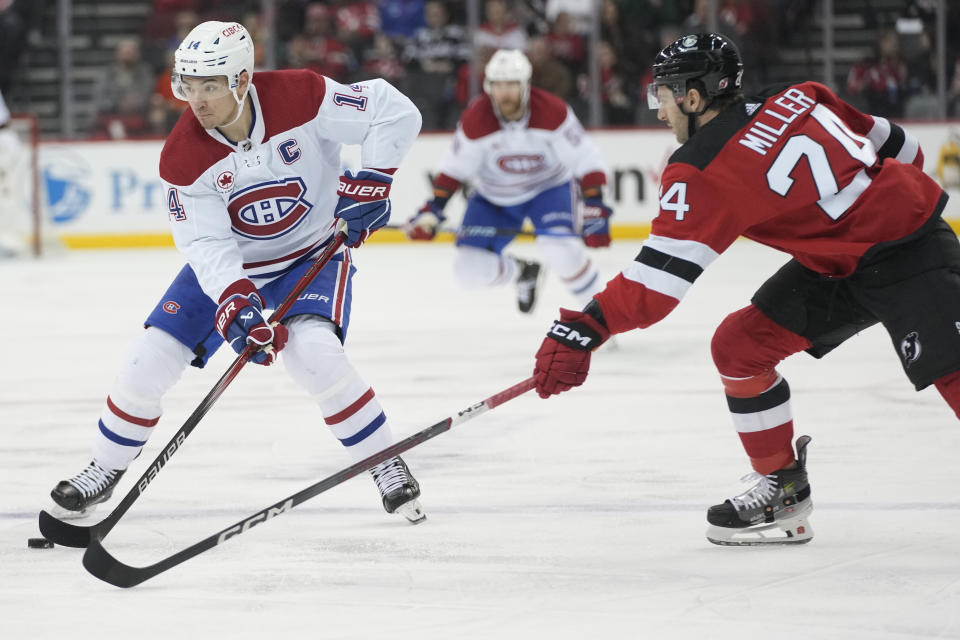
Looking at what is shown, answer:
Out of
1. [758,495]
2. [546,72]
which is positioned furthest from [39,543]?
[546,72]

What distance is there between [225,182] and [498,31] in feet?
22.2

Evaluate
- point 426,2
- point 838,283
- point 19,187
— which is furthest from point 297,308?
point 426,2

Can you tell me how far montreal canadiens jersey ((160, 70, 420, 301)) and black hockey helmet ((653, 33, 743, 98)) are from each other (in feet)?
2.67

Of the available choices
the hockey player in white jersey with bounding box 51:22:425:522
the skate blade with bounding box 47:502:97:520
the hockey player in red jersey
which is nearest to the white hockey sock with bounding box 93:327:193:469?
the hockey player in white jersey with bounding box 51:22:425:522

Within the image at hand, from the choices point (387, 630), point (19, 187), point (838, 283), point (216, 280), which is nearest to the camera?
point (387, 630)

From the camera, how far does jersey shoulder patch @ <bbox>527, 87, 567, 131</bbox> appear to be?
5680 mm

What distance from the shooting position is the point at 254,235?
9.85 feet

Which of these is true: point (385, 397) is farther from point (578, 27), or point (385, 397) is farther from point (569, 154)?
point (578, 27)

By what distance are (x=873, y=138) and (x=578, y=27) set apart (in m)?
7.04

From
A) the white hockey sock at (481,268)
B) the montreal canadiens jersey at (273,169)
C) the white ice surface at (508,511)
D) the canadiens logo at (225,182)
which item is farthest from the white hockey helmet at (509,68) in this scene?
the canadiens logo at (225,182)

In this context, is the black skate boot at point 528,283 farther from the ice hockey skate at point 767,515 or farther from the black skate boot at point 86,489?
the ice hockey skate at point 767,515

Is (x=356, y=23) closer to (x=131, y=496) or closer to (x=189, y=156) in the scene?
(x=189, y=156)

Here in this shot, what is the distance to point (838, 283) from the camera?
258 centimetres

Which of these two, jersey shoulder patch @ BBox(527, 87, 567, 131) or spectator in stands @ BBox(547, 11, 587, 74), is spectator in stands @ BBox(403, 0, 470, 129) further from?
jersey shoulder patch @ BBox(527, 87, 567, 131)
